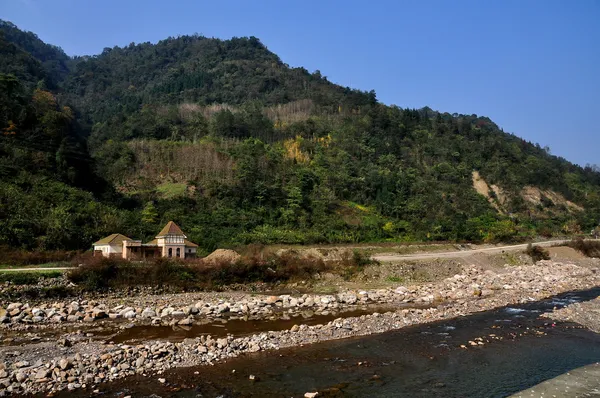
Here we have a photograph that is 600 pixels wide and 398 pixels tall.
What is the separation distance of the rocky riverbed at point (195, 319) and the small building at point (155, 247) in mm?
6313

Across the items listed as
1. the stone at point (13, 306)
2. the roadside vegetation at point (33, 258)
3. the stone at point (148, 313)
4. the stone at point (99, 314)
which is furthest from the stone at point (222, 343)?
the roadside vegetation at point (33, 258)

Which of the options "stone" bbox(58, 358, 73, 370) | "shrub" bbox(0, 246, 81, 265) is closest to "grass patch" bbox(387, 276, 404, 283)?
"shrub" bbox(0, 246, 81, 265)

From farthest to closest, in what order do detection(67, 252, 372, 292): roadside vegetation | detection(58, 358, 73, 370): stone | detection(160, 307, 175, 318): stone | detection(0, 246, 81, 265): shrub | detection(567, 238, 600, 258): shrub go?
detection(567, 238, 600, 258): shrub, detection(0, 246, 81, 265): shrub, detection(67, 252, 372, 292): roadside vegetation, detection(160, 307, 175, 318): stone, detection(58, 358, 73, 370): stone

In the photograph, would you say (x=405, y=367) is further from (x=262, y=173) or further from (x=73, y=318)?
(x=262, y=173)

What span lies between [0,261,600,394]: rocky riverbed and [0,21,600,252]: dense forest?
13034mm

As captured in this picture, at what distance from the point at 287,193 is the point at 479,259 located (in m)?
23.9

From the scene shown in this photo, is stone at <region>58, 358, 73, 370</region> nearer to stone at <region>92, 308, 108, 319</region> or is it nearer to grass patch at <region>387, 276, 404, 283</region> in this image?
stone at <region>92, 308, 108, 319</region>

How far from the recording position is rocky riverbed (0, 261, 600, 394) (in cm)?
1093

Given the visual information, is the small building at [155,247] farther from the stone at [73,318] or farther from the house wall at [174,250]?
the stone at [73,318]

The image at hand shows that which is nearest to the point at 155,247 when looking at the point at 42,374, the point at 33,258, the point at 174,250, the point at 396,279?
the point at 174,250

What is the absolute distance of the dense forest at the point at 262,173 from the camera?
3600cm

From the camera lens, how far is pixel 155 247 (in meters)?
29.3

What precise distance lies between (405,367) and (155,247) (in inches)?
881

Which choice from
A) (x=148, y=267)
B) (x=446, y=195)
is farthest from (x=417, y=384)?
(x=446, y=195)
